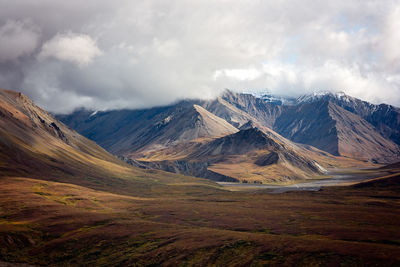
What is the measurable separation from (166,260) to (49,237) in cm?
5065

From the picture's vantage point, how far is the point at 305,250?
329 feet

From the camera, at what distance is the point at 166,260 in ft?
356

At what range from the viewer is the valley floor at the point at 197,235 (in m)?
102

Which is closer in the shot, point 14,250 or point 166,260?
point 166,260

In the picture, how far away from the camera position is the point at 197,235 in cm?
12606

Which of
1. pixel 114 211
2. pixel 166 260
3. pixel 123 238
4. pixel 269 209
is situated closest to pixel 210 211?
pixel 269 209

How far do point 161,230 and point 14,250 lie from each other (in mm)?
50429

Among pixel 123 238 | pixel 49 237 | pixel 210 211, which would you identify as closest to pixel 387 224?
pixel 210 211

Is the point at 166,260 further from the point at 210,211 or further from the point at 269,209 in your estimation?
the point at 269,209

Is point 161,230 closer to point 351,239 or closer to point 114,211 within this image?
point 114,211

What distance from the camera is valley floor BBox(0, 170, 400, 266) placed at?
102 m

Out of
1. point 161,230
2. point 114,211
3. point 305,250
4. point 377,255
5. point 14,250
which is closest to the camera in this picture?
point 377,255

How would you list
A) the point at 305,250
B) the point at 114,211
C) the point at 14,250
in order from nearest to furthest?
1. the point at 305,250
2. the point at 14,250
3. the point at 114,211

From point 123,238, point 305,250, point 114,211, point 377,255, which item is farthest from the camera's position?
point 114,211
